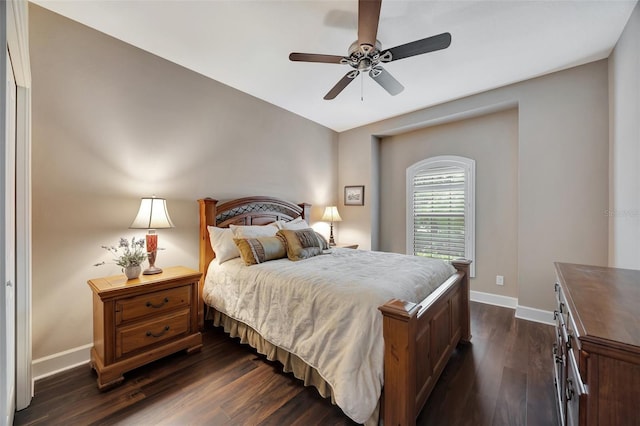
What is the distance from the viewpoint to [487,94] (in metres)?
3.45

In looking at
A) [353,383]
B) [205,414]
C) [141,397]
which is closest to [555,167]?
[353,383]

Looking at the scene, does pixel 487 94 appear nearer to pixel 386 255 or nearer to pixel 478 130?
pixel 478 130

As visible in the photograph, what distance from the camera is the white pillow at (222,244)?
9.07 ft

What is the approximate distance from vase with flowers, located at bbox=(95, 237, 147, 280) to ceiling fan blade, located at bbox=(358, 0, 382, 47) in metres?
2.54

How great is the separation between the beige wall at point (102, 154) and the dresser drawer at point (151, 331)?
59cm

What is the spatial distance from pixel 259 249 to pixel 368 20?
2113 mm

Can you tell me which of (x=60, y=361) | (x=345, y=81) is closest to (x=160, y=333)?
(x=60, y=361)

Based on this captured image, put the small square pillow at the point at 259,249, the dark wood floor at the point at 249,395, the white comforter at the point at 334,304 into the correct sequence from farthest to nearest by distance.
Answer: the small square pillow at the point at 259,249
the dark wood floor at the point at 249,395
the white comforter at the point at 334,304

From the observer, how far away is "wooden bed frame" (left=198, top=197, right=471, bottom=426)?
1.38m

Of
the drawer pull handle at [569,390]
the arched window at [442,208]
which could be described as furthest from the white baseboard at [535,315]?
the drawer pull handle at [569,390]

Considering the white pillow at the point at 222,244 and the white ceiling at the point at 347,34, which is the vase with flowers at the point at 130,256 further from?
the white ceiling at the point at 347,34

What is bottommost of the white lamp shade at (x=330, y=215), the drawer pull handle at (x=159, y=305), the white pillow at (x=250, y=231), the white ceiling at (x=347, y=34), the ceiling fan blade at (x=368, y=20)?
the drawer pull handle at (x=159, y=305)

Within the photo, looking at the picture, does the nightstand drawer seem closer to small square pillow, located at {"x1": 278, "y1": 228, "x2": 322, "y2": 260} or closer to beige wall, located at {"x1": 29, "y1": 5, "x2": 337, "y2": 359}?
beige wall, located at {"x1": 29, "y1": 5, "x2": 337, "y2": 359}

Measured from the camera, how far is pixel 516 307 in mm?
3314
